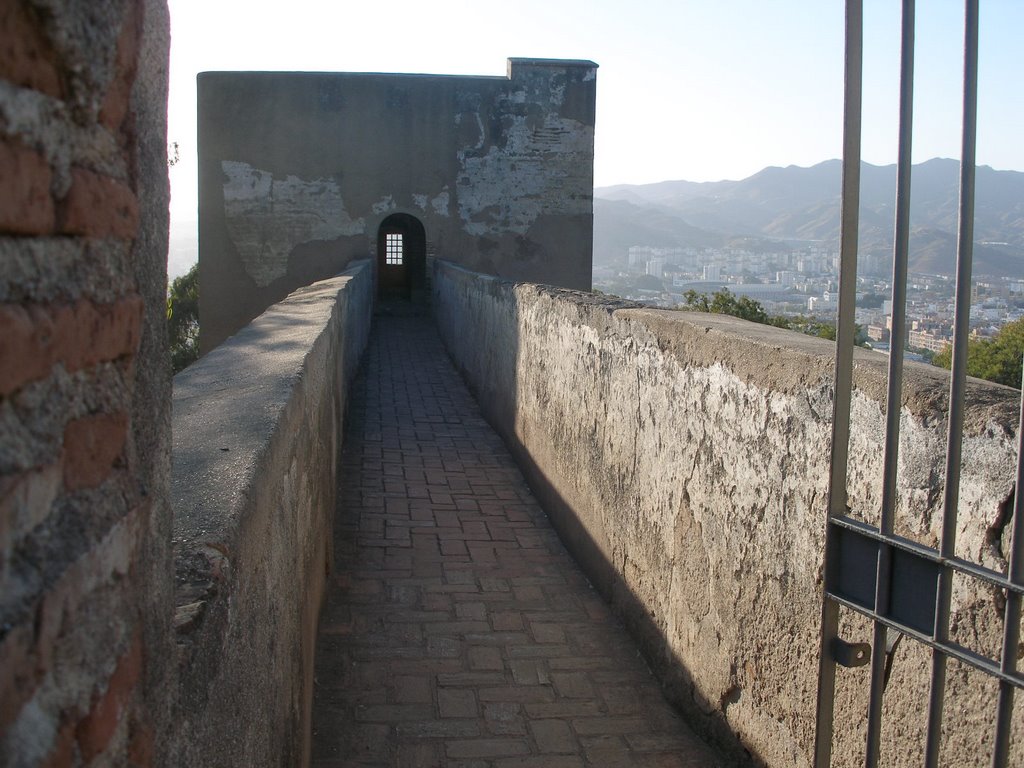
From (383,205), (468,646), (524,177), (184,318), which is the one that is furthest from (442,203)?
(468,646)

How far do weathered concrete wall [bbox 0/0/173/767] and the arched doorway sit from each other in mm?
16349

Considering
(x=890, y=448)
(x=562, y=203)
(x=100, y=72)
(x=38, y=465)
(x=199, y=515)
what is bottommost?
(x=199, y=515)

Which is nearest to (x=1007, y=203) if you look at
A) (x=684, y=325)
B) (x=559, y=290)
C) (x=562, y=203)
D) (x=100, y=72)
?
(x=684, y=325)

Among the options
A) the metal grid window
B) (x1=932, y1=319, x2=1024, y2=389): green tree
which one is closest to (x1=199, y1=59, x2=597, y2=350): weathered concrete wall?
the metal grid window

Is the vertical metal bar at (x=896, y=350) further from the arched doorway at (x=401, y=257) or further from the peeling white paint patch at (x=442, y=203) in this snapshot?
the peeling white paint patch at (x=442, y=203)

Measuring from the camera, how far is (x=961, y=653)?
172 cm

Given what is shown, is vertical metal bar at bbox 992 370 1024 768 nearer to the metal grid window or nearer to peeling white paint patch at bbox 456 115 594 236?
peeling white paint patch at bbox 456 115 594 236

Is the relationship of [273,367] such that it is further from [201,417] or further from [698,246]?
[698,246]

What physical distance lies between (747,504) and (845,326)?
114 centimetres

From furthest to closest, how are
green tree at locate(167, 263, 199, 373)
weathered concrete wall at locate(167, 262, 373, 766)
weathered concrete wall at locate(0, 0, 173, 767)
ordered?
1. green tree at locate(167, 263, 199, 373)
2. weathered concrete wall at locate(167, 262, 373, 766)
3. weathered concrete wall at locate(0, 0, 173, 767)

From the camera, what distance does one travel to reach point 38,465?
94cm

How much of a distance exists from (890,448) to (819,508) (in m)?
0.81

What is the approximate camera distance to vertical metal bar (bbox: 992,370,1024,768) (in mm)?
1586

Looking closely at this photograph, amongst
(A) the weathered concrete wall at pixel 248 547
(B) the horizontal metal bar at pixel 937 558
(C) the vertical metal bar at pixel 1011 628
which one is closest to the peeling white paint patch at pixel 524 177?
(A) the weathered concrete wall at pixel 248 547
